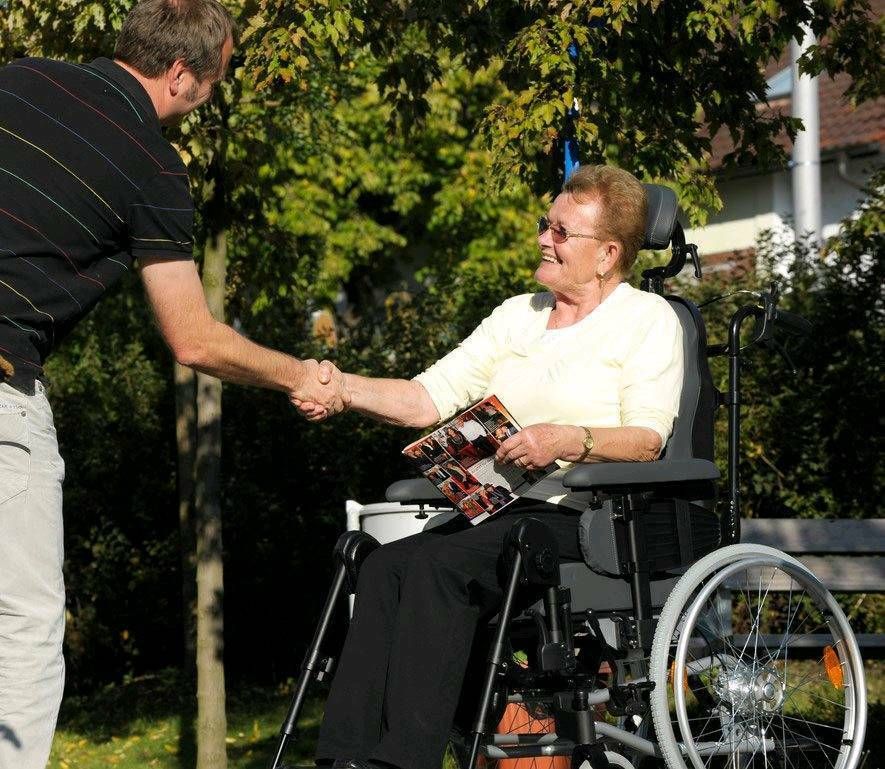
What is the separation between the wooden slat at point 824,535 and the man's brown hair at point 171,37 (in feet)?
13.5

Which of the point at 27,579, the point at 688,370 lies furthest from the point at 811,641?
the point at 27,579

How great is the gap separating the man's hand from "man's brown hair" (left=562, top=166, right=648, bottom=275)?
79 centimetres

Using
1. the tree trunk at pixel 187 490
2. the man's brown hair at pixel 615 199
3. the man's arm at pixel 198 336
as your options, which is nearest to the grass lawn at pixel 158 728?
the tree trunk at pixel 187 490

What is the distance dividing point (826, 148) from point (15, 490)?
16944mm

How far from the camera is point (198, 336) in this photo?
3871 millimetres

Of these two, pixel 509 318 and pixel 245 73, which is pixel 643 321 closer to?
pixel 509 318

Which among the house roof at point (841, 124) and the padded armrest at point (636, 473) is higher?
the house roof at point (841, 124)

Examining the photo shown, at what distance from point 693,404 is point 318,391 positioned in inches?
45.6

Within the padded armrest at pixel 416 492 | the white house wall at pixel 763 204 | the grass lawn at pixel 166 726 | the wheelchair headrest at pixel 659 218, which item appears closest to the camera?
the padded armrest at pixel 416 492

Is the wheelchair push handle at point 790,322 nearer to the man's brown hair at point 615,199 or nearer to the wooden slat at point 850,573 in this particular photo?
the man's brown hair at point 615,199

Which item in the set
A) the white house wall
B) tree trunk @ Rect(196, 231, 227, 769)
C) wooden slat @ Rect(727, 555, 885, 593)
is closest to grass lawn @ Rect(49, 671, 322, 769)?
tree trunk @ Rect(196, 231, 227, 769)

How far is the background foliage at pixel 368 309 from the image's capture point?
18.7ft

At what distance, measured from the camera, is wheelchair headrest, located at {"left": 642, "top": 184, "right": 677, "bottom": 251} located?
4664mm

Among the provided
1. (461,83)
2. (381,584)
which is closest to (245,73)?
(381,584)
